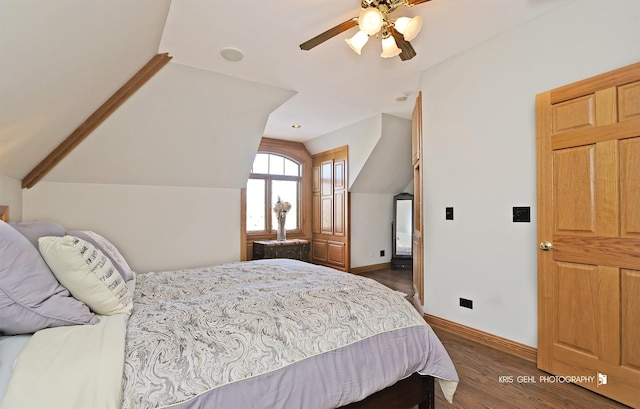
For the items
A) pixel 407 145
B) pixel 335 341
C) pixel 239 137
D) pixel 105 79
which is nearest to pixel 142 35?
pixel 105 79

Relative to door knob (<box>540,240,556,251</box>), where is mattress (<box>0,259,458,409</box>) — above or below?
below

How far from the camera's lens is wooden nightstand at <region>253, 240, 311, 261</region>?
16.3ft

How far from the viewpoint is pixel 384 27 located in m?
2.09

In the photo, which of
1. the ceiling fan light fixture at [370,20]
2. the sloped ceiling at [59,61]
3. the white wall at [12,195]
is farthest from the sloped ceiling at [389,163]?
the white wall at [12,195]

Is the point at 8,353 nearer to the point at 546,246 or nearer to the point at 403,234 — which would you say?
the point at 546,246

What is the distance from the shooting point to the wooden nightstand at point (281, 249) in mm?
4961

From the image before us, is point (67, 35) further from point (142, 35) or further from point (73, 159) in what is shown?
point (73, 159)

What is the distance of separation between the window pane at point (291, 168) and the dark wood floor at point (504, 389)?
14.1 ft

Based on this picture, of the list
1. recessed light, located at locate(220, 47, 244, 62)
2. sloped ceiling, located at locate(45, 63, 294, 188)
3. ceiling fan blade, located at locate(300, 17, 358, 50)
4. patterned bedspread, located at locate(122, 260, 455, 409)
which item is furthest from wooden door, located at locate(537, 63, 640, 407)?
sloped ceiling, located at locate(45, 63, 294, 188)

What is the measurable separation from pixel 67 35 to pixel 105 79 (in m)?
0.93

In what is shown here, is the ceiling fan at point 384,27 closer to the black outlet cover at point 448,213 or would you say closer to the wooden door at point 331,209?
the black outlet cover at point 448,213

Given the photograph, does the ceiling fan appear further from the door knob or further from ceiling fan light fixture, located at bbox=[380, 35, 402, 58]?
the door knob

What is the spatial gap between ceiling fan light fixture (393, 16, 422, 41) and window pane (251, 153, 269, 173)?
4.04 meters

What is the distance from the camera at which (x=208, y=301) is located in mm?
1581
